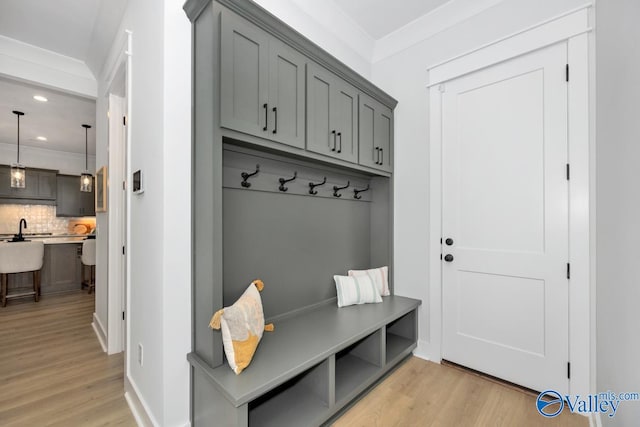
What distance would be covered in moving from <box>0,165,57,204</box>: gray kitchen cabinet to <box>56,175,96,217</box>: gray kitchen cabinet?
13 cm

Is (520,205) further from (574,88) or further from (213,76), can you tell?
(213,76)

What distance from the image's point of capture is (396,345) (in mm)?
2377

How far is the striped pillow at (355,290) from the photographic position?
2.29 m

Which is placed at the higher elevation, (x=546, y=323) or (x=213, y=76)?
(x=213, y=76)

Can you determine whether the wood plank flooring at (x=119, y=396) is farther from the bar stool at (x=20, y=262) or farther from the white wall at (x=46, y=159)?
the white wall at (x=46, y=159)

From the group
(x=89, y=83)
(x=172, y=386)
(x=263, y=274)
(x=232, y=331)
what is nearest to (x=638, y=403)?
(x=232, y=331)

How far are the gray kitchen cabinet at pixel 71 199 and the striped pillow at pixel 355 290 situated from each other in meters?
6.38

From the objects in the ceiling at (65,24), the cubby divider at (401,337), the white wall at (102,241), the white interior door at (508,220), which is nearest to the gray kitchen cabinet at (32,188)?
the white wall at (102,241)

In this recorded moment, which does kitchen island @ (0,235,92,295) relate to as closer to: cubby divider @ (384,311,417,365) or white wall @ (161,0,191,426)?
white wall @ (161,0,191,426)

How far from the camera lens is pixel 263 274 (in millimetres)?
1861

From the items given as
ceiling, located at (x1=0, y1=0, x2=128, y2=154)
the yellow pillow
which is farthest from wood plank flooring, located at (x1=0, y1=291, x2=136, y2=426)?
ceiling, located at (x1=0, y1=0, x2=128, y2=154)

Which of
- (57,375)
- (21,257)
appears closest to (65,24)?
(57,375)

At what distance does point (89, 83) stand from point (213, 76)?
2.72 meters

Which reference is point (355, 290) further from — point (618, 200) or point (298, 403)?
point (618, 200)
